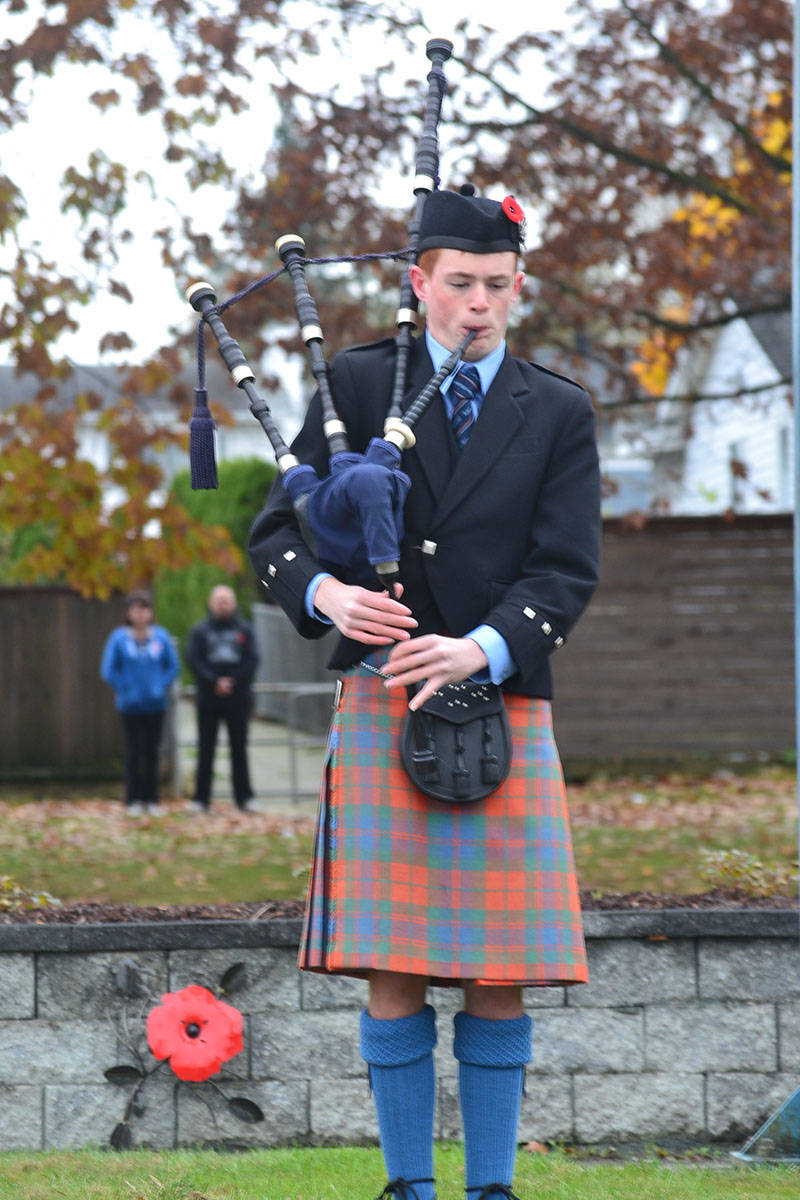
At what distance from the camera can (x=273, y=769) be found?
15555 mm

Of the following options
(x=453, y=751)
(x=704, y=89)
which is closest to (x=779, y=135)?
(x=704, y=89)

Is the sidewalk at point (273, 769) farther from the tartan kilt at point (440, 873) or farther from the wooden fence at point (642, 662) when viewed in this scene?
the tartan kilt at point (440, 873)

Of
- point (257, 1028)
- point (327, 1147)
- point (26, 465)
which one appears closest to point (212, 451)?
point (257, 1028)

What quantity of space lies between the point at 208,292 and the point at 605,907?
228 cm

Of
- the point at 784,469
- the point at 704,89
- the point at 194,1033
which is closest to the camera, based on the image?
the point at 194,1033

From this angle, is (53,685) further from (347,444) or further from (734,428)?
(734,428)

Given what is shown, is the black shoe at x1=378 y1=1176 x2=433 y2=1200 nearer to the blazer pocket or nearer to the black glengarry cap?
the blazer pocket

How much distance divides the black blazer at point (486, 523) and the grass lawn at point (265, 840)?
8.59 feet

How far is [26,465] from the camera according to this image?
7.49 metres

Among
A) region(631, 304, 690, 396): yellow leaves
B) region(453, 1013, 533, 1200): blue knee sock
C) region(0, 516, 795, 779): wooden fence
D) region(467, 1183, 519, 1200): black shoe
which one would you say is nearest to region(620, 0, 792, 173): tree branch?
region(631, 304, 690, 396): yellow leaves

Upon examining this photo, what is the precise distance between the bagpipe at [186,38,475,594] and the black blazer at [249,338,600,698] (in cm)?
5

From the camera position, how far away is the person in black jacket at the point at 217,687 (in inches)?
480

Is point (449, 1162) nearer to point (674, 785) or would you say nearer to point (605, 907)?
point (605, 907)

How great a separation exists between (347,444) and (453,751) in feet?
2.21
